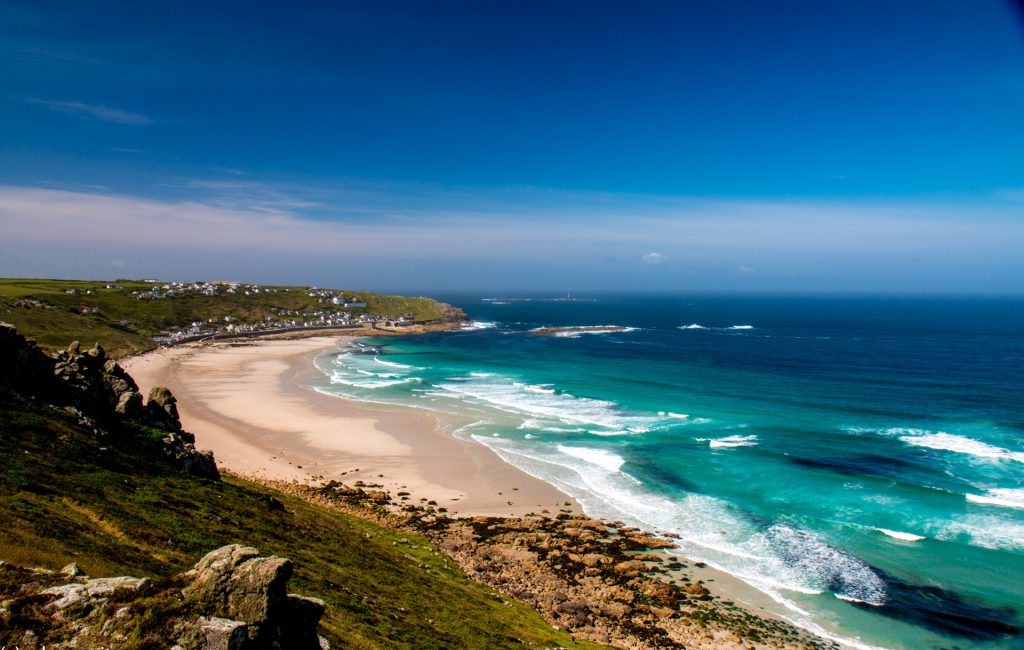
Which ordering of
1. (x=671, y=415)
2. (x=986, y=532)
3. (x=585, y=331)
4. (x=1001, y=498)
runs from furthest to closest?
(x=585, y=331)
(x=671, y=415)
(x=1001, y=498)
(x=986, y=532)

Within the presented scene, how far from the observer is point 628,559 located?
1265 inches

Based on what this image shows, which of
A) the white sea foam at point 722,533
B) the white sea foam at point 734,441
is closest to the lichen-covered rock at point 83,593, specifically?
the white sea foam at point 722,533

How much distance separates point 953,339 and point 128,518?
17405 centimetres

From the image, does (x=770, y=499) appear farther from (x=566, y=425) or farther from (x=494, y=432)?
(x=494, y=432)

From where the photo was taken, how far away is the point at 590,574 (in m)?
30.5

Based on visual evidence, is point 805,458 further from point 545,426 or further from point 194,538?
point 194,538

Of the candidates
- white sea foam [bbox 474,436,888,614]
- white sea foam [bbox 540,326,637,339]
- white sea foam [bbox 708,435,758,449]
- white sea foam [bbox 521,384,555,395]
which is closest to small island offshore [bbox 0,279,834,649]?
white sea foam [bbox 474,436,888,614]

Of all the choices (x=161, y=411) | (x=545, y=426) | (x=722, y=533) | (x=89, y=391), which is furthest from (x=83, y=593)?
(x=545, y=426)

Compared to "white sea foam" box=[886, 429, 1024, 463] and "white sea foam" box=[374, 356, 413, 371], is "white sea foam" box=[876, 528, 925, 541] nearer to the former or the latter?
"white sea foam" box=[886, 429, 1024, 463]

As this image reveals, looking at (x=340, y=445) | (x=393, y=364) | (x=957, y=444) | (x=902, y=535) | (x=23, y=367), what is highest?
(x=23, y=367)

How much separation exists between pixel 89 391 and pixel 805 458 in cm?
5757

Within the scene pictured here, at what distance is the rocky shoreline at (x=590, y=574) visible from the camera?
25141 mm

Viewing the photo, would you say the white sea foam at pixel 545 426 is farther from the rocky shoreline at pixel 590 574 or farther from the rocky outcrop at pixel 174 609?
the rocky outcrop at pixel 174 609

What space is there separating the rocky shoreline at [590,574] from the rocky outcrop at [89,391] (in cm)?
1048
